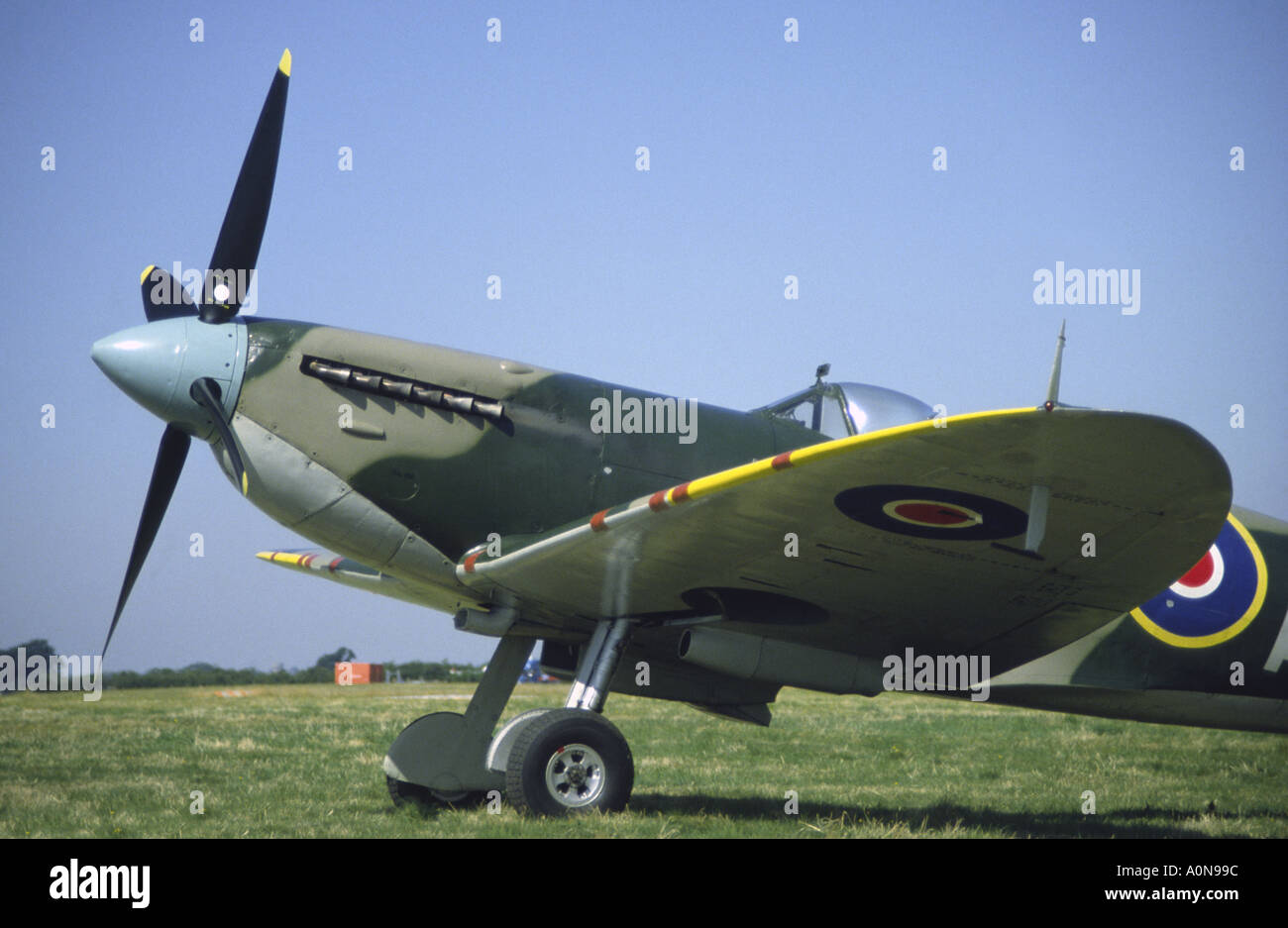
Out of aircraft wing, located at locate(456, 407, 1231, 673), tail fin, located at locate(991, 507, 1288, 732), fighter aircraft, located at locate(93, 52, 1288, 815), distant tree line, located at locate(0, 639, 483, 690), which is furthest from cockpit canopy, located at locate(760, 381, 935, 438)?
distant tree line, located at locate(0, 639, 483, 690)

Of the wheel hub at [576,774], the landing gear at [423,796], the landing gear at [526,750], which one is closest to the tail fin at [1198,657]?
the landing gear at [526,750]

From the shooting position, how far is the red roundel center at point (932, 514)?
5551 millimetres

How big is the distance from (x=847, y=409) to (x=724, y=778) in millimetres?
3793

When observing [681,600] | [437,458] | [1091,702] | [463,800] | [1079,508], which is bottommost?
[463,800]

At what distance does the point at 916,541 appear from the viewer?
6039mm

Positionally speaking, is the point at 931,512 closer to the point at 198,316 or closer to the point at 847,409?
the point at 847,409

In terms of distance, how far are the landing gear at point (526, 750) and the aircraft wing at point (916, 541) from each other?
0.53 metres

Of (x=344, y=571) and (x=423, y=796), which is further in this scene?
(x=344, y=571)

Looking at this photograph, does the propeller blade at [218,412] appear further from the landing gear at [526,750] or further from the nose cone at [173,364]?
the landing gear at [526,750]

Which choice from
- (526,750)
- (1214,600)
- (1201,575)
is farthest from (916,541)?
(1214,600)
